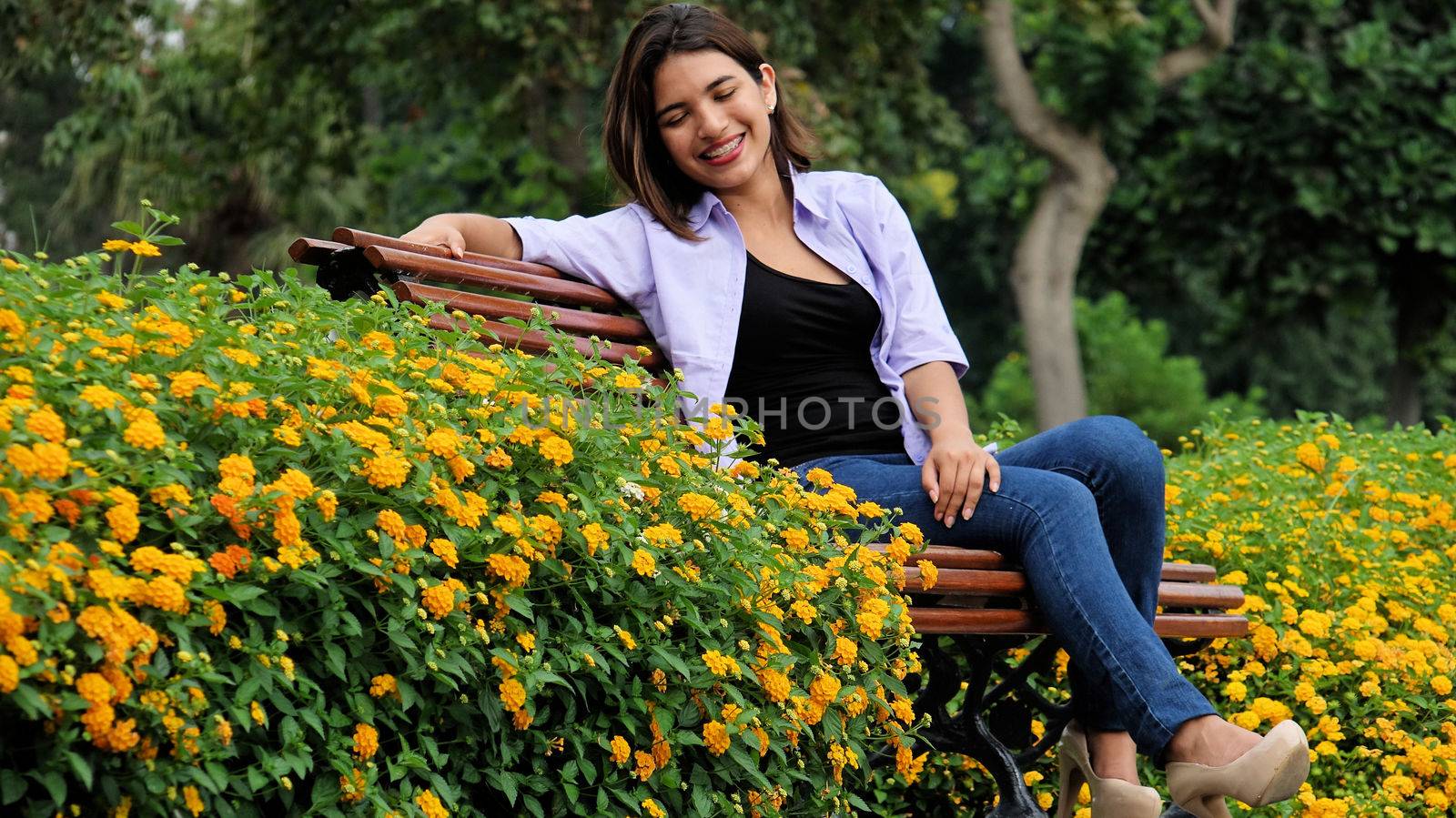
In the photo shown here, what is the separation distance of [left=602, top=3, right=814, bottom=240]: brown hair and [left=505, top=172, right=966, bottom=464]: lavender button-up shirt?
37 mm

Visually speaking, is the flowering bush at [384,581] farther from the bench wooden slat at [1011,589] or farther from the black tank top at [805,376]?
the black tank top at [805,376]

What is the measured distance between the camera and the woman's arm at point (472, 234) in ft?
8.99

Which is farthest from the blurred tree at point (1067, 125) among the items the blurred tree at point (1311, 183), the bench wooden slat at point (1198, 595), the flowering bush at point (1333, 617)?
the bench wooden slat at point (1198, 595)

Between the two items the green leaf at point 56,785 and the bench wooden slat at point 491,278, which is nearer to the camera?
the green leaf at point 56,785

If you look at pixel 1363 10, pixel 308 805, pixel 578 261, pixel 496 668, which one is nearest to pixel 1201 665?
pixel 578 261

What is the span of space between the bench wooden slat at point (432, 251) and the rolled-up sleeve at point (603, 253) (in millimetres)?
36

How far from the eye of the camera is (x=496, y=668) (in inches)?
75.0

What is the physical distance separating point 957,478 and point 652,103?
95cm

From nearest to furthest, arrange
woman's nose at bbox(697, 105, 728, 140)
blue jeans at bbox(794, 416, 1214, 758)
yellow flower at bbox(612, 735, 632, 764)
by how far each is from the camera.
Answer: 1. yellow flower at bbox(612, 735, 632, 764)
2. blue jeans at bbox(794, 416, 1214, 758)
3. woman's nose at bbox(697, 105, 728, 140)

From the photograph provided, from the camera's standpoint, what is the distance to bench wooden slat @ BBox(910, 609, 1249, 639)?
2.49 m

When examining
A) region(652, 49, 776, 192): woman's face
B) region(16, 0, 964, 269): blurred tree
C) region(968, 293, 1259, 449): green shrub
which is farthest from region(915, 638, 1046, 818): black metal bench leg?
region(968, 293, 1259, 449): green shrub

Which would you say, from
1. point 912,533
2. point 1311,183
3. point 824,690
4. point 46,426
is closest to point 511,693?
point 824,690

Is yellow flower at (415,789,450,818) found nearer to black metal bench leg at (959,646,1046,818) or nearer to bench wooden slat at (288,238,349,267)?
bench wooden slat at (288,238,349,267)

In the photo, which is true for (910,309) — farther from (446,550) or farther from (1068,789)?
(446,550)
